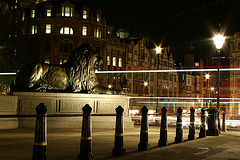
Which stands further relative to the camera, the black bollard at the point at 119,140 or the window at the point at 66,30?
the window at the point at 66,30

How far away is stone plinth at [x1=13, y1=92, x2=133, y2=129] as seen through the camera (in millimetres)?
15953

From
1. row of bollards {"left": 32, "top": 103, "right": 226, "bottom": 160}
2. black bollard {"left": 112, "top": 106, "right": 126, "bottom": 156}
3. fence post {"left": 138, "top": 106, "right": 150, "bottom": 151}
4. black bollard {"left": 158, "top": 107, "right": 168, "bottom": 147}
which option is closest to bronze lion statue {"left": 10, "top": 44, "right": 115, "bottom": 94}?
row of bollards {"left": 32, "top": 103, "right": 226, "bottom": 160}

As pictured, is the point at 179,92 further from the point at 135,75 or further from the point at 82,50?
the point at 82,50

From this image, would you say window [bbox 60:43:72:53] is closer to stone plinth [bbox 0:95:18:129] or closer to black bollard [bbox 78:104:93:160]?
Result: stone plinth [bbox 0:95:18:129]

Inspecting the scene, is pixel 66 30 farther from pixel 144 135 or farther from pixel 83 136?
pixel 83 136

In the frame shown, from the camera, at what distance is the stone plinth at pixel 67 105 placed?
1595 cm

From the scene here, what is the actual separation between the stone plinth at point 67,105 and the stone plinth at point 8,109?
0.27 metres

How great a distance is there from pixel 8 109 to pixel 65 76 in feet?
9.50

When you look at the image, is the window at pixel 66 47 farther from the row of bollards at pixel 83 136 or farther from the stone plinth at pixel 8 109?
the row of bollards at pixel 83 136

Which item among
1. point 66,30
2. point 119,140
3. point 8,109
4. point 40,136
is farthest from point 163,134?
point 66,30

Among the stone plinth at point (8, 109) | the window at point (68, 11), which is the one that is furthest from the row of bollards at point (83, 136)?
the window at point (68, 11)

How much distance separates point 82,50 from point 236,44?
201 ft

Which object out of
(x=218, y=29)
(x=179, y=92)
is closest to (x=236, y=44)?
(x=179, y=92)

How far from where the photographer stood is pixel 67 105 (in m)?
16.9
